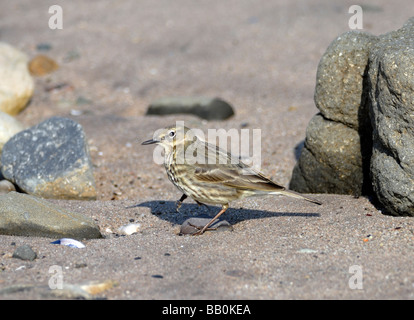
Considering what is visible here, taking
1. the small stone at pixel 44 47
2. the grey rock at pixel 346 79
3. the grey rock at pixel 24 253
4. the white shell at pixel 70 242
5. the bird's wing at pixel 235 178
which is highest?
the grey rock at pixel 346 79

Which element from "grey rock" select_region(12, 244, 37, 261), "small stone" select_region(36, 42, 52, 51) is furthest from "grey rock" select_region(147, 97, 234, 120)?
"grey rock" select_region(12, 244, 37, 261)

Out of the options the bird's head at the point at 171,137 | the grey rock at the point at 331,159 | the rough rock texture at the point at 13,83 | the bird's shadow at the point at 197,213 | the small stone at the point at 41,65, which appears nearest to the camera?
the bird's head at the point at 171,137

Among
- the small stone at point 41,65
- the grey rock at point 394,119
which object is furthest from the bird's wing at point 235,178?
the small stone at point 41,65

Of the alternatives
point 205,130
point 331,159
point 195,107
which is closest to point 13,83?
point 195,107

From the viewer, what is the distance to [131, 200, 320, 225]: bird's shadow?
6324 millimetres

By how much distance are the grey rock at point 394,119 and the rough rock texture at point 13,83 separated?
7.08 m

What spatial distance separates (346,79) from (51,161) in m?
3.80

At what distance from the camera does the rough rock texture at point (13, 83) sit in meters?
→ 10.7

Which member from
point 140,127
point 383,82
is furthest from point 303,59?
point 383,82

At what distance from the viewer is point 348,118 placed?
664 centimetres

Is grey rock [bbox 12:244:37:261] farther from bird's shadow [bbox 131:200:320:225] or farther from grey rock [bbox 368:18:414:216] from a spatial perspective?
grey rock [bbox 368:18:414:216]

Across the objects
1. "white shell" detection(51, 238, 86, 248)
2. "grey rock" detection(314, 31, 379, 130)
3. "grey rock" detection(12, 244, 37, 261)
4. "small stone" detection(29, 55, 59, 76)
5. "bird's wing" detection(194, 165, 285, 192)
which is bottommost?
"white shell" detection(51, 238, 86, 248)

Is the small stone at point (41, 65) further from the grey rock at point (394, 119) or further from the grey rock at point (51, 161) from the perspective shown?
the grey rock at point (394, 119)

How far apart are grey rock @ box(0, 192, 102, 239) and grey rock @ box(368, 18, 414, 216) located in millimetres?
2910
